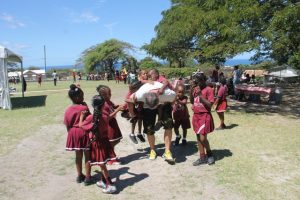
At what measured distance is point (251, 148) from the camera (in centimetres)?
831

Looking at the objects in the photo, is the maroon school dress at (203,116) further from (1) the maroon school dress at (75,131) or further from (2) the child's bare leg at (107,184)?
(1) the maroon school dress at (75,131)

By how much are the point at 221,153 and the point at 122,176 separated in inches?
92.8

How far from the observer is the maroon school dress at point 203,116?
22.5 feet

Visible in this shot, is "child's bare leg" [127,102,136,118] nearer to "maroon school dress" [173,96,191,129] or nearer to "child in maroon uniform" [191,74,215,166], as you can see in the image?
"child in maroon uniform" [191,74,215,166]

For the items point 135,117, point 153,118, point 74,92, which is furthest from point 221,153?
point 74,92

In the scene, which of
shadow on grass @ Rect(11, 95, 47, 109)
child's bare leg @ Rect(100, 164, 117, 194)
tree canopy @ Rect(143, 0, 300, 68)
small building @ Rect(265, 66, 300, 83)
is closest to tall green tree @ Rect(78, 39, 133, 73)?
small building @ Rect(265, 66, 300, 83)

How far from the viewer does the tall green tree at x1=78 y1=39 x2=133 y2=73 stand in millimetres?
49938

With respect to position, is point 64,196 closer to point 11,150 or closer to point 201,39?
point 11,150

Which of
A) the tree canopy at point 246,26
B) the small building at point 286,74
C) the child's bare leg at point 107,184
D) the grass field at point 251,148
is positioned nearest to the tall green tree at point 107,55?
the small building at point 286,74

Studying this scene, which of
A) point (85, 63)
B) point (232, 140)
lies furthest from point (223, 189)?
point (85, 63)

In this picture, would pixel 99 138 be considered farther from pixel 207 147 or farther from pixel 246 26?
pixel 246 26

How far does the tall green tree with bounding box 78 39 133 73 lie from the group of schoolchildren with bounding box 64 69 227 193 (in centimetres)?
4196

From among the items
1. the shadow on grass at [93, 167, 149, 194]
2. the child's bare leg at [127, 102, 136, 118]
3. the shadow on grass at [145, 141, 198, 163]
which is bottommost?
the shadow on grass at [93, 167, 149, 194]

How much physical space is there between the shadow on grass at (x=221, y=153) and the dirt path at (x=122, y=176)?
42 cm
